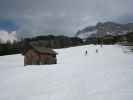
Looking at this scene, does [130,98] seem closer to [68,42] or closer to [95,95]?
[95,95]

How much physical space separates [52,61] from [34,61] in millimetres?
4266

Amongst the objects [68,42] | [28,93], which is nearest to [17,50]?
[68,42]

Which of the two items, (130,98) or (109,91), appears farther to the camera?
(109,91)

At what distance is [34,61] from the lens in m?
33.9

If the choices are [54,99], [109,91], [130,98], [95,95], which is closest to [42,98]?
[54,99]

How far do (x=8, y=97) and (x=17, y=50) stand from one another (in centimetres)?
7398

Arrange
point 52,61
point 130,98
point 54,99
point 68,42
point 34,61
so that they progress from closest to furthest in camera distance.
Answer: point 130,98 < point 54,99 < point 34,61 < point 52,61 < point 68,42

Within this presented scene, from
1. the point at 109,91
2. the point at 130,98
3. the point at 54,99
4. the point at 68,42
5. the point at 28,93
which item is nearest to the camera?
the point at 130,98

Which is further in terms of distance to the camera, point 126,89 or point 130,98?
point 126,89

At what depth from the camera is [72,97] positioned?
9492 millimetres

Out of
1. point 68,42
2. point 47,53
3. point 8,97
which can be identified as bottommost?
point 8,97

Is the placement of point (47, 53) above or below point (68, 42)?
below

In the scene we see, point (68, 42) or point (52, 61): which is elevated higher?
point (68, 42)

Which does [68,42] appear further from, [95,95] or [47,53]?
[95,95]
